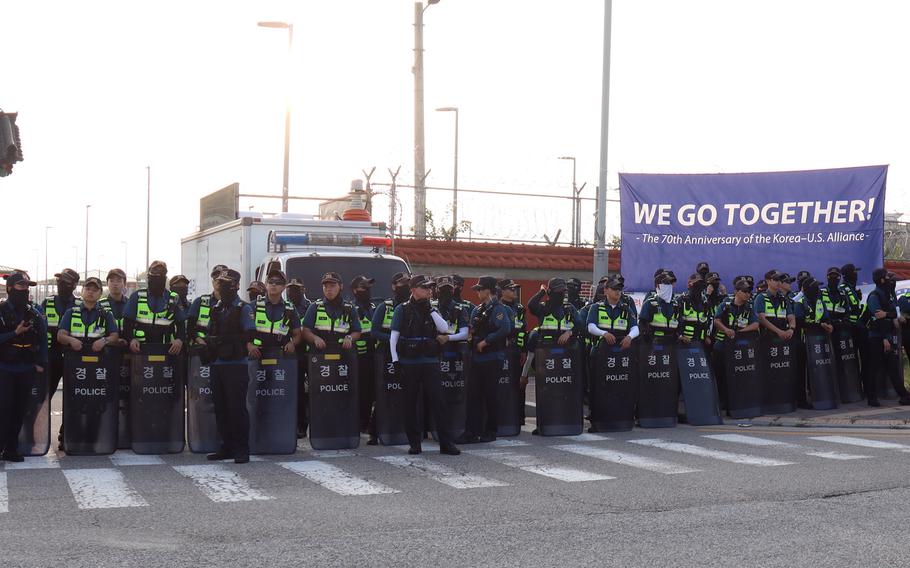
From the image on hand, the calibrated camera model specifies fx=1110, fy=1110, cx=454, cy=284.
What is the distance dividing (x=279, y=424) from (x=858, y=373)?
29.7ft

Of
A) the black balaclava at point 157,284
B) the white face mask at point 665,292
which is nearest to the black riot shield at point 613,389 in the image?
the white face mask at point 665,292

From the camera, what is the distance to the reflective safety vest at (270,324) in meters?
11.9

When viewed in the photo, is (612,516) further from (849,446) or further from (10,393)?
(10,393)

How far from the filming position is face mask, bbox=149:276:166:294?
11856 millimetres

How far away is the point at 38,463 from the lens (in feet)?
35.6

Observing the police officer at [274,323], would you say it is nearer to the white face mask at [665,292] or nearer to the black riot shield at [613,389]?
the black riot shield at [613,389]

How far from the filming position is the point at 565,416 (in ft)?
43.3

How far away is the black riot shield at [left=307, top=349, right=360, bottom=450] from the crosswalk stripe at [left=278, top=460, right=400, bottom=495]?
3.32ft

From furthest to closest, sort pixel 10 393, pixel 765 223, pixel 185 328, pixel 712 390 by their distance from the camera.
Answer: pixel 765 223 < pixel 712 390 < pixel 185 328 < pixel 10 393

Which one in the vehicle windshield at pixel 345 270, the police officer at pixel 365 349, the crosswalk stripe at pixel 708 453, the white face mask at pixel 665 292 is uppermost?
the vehicle windshield at pixel 345 270

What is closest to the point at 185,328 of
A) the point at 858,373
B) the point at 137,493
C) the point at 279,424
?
the point at 279,424

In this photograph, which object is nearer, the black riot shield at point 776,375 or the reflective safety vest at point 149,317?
the reflective safety vest at point 149,317

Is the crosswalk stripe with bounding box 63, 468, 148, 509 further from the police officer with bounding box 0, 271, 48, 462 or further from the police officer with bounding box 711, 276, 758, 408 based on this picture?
the police officer with bounding box 711, 276, 758, 408

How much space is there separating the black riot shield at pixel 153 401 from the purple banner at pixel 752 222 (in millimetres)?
8775
